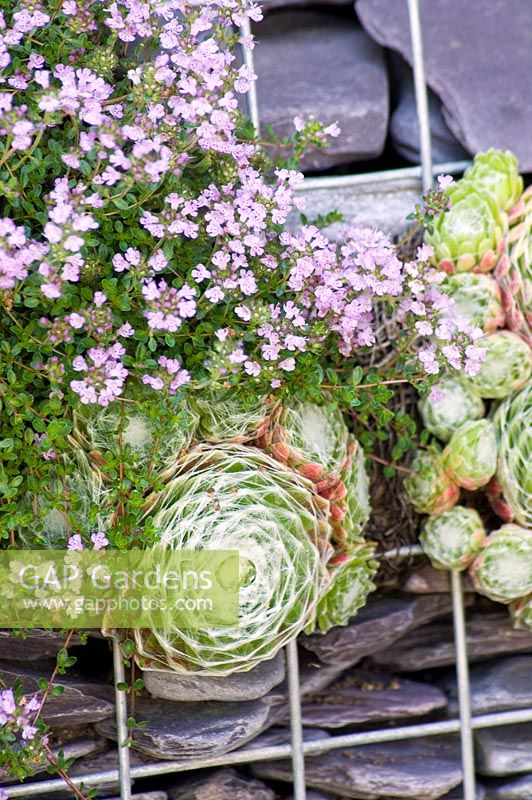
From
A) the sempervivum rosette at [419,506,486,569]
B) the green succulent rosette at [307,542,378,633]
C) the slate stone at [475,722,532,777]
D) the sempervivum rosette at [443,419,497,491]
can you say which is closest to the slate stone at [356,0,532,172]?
the sempervivum rosette at [443,419,497,491]

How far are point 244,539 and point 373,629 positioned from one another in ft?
1.45

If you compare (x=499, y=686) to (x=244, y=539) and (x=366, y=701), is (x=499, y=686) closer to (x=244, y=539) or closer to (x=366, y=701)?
(x=366, y=701)

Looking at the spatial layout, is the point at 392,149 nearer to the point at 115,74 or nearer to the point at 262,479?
the point at 115,74

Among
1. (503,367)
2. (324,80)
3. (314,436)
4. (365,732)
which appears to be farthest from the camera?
(324,80)

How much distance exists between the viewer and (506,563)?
4.91 ft

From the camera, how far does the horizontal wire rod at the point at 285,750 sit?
1458mm

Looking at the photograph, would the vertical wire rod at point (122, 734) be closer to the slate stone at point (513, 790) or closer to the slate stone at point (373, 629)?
the slate stone at point (373, 629)

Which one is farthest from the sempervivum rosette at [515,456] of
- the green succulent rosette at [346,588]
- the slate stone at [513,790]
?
the slate stone at [513,790]

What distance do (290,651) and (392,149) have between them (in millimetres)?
943

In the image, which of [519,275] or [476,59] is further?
[476,59]

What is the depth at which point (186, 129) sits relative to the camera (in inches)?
48.8

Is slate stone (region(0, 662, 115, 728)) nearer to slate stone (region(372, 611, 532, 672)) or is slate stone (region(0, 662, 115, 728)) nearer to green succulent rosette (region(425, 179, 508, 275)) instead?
slate stone (region(372, 611, 532, 672))

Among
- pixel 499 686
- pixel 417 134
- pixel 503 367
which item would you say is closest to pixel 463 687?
pixel 499 686

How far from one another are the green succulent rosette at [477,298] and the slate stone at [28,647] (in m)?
0.78
